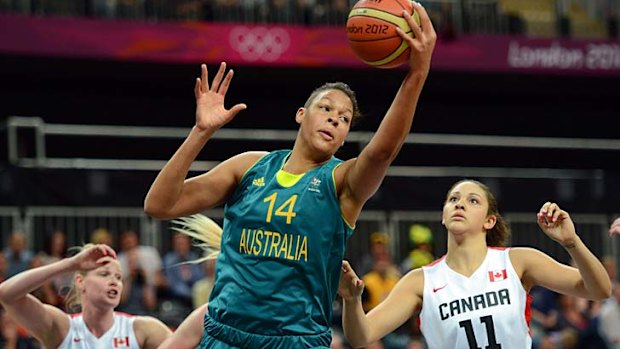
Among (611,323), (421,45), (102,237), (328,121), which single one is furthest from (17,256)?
(421,45)

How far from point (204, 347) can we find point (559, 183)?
31.6ft

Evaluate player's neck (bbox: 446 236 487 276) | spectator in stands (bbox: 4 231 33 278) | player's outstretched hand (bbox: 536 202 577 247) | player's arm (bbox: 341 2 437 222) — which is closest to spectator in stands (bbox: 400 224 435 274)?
spectator in stands (bbox: 4 231 33 278)

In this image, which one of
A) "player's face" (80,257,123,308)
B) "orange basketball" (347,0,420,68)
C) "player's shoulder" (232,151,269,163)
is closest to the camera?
"orange basketball" (347,0,420,68)

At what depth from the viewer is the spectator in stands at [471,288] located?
245 inches

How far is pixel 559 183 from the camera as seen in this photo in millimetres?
14359

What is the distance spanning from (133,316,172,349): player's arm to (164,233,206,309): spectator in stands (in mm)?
4855

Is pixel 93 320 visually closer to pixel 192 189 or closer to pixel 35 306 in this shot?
pixel 35 306

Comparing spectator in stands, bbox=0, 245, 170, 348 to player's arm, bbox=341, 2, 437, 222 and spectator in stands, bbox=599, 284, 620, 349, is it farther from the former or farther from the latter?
spectator in stands, bbox=599, 284, 620, 349

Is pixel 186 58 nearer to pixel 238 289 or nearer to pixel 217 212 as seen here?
pixel 217 212

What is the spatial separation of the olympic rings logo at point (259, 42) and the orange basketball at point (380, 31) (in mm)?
13257

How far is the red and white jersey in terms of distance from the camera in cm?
743

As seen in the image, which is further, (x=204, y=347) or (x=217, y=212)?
(x=217, y=212)

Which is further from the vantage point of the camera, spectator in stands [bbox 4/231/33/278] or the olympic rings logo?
the olympic rings logo

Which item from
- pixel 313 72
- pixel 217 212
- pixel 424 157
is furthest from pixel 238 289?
pixel 313 72
